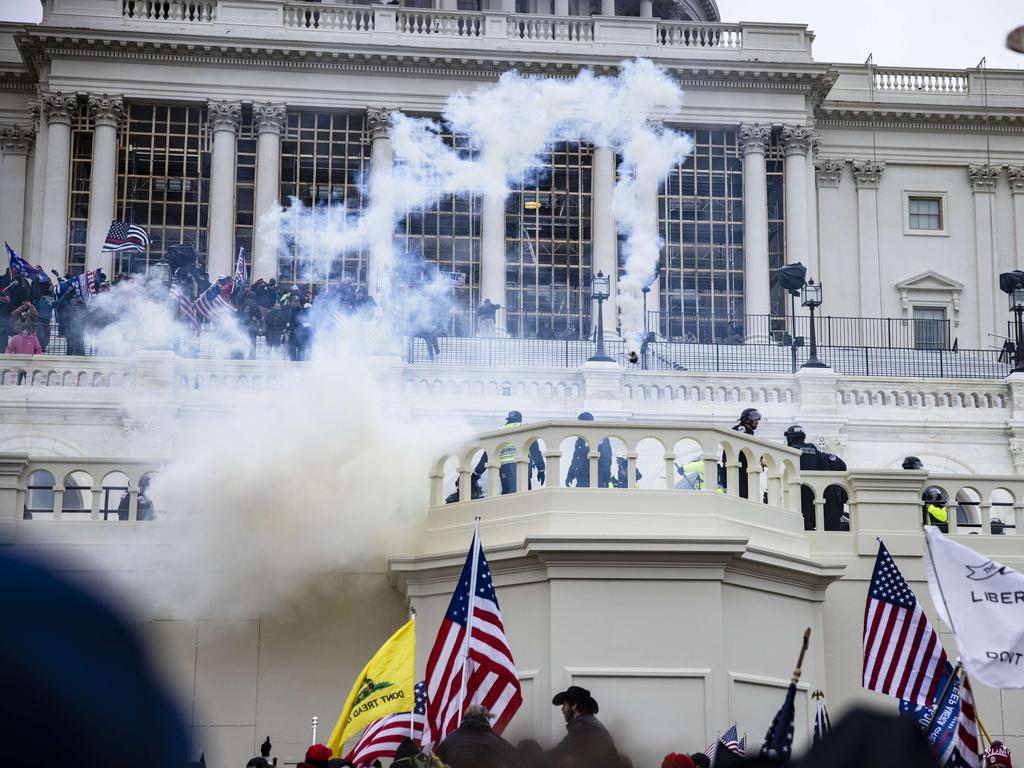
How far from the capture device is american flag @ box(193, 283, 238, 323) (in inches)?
1382

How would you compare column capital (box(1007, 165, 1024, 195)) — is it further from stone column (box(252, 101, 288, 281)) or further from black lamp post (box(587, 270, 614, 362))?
stone column (box(252, 101, 288, 281))

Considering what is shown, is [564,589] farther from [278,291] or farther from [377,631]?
[278,291]

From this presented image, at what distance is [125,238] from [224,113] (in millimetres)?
6353

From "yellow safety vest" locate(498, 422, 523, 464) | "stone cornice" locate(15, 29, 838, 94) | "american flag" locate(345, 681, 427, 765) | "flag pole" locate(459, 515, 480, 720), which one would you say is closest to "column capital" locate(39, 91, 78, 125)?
"stone cornice" locate(15, 29, 838, 94)

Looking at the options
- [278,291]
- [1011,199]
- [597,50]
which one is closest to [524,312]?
[597,50]

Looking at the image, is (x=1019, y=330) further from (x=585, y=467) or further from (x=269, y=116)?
(x=269, y=116)

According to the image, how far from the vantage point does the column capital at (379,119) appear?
4681 centimetres

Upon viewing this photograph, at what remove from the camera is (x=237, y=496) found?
1555cm

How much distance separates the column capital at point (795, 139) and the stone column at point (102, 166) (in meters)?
18.5

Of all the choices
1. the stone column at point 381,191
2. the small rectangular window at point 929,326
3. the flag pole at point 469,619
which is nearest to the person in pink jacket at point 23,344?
the stone column at point 381,191

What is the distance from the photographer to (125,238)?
4150 cm

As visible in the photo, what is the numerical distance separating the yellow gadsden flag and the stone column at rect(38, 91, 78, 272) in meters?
34.5

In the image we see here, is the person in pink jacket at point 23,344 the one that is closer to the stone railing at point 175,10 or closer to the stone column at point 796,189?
the stone railing at point 175,10

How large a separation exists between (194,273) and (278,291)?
2061 millimetres
